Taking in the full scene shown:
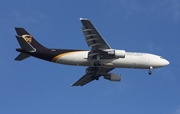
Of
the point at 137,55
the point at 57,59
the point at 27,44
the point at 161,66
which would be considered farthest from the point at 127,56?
the point at 27,44

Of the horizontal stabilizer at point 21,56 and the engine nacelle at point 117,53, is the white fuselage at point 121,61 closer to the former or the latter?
the engine nacelle at point 117,53

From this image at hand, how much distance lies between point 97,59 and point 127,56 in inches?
212

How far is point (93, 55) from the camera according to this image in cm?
6925

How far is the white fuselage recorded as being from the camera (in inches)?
2739

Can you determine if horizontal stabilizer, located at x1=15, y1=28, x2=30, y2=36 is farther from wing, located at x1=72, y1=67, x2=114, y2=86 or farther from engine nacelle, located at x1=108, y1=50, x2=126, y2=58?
engine nacelle, located at x1=108, y1=50, x2=126, y2=58

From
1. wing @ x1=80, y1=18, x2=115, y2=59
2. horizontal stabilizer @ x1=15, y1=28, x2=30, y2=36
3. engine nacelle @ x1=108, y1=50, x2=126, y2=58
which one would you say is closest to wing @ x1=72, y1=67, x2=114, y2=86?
wing @ x1=80, y1=18, x2=115, y2=59

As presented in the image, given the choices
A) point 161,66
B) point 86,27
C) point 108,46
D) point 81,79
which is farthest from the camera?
point 81,79

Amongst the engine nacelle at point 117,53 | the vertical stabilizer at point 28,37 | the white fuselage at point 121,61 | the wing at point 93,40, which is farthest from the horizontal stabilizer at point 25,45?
the engine nacelle at point 117,53

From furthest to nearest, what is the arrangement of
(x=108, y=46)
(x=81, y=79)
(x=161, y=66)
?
(x=81, y=79)
(x=161, y=66)
(x=108, y=46)

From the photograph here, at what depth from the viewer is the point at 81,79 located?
78.3m

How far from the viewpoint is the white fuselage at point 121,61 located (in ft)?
228

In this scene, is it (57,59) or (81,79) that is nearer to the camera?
(57,59)

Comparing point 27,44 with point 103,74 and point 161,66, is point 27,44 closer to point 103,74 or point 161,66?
point 103,74

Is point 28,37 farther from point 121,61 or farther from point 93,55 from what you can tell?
point 121,61
